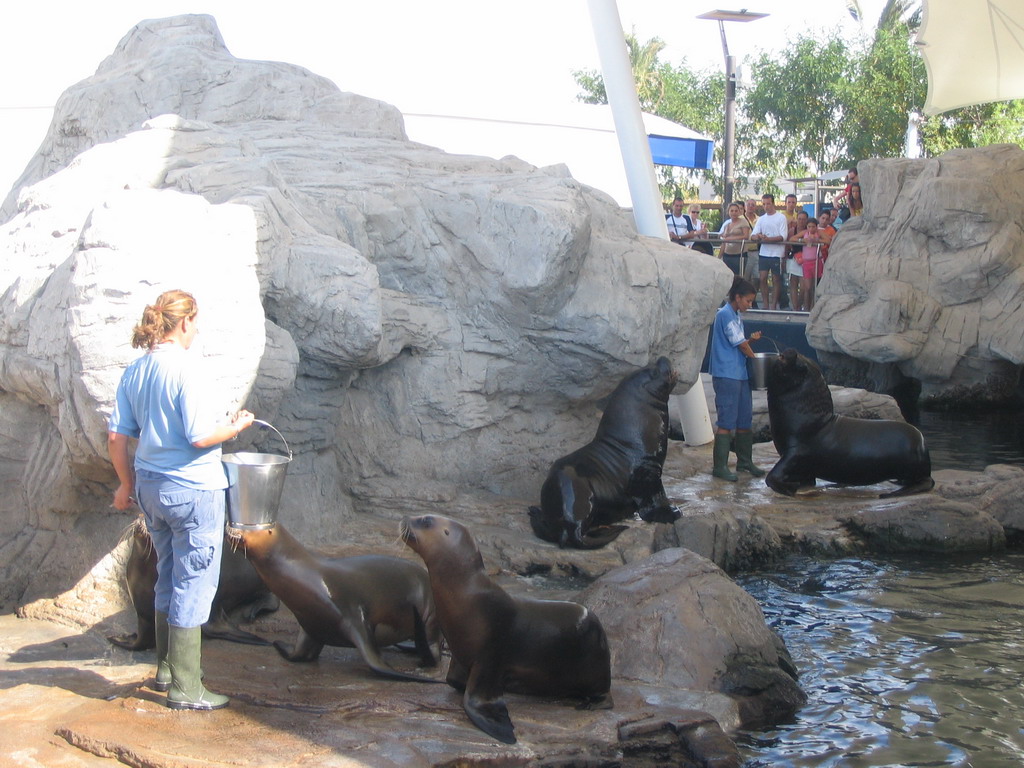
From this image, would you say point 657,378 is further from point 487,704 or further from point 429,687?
point 487,704

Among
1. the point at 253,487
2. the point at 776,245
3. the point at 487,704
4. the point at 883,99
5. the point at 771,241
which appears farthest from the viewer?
the point at 883,99

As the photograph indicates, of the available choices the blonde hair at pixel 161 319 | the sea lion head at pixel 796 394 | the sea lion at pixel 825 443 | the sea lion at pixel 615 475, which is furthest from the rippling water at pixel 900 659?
the blonde hair at pixel 161 319

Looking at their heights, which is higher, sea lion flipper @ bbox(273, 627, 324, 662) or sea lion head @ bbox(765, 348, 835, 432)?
sea lion head @ bbox(765, 348, 835, 432)

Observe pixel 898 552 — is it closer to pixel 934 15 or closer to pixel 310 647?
pixel 310 647

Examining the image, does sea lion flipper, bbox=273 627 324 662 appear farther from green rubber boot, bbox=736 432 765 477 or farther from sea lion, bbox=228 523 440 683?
green rubber boot, bbox=736 432 765 477

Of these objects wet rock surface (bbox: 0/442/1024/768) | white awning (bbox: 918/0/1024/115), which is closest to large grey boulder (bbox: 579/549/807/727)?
wet rock surface (bbox: 0/442/1024/768)

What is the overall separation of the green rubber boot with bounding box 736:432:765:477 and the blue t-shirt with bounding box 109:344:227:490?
5.34 metres

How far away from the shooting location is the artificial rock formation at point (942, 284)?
12891 mm

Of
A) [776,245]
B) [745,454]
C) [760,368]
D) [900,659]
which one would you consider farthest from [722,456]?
[776,245]

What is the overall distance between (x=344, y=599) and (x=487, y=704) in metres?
0.77

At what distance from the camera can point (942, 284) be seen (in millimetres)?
13203

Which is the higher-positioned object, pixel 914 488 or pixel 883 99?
pixel 883 99

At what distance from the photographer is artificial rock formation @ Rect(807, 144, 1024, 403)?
12.9m

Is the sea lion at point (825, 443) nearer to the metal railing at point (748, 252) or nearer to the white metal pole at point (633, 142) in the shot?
the white metal pole at point (633, 142)
